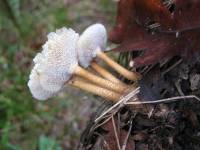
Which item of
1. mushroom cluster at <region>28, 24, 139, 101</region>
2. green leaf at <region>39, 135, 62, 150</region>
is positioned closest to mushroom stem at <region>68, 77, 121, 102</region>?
mushroom cluster at <region>28, 24, 139, 101</region>

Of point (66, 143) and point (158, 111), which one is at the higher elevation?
point (158, 111)

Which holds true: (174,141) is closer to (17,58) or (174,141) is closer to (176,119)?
(176,119)

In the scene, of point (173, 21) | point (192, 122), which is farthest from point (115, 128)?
point (173, 21)

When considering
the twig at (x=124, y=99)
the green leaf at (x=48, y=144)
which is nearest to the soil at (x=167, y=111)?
the twig at (x=124, y=99)

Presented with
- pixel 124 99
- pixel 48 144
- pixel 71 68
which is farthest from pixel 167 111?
pixel 48 144

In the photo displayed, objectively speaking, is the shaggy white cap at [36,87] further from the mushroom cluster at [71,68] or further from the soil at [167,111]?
the soil at [167,111]

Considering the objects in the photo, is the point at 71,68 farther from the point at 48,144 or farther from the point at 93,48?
the point at 48,144

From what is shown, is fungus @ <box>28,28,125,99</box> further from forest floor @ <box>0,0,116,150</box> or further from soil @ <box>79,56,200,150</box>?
forest floor @ <box>0,0,116,150</box>
